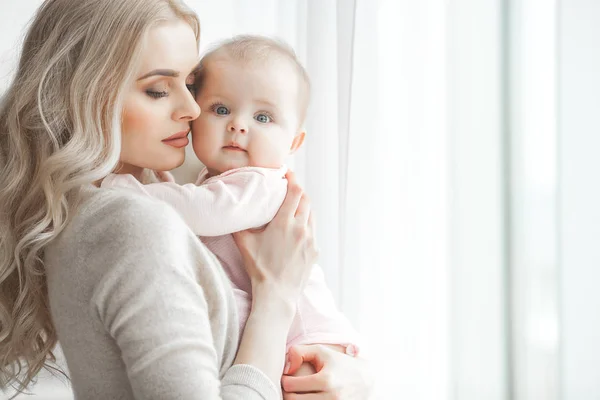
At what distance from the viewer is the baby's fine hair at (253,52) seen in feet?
5.06

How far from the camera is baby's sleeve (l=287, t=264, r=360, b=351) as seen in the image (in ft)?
4.75

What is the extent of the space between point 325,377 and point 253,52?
0.73 meters

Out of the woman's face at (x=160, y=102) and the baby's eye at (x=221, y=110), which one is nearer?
the woman's face at (x=160, y=102)

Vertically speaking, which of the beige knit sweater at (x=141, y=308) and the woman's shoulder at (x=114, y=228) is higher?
the woman's shoulder at (x=114, y=228)

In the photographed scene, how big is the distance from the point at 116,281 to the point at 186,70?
1.62ft

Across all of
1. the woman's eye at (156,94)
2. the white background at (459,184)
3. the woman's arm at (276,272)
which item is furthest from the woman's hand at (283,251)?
the white background at (459,184)

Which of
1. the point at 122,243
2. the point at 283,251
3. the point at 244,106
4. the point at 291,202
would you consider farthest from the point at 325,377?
the point at 244,106

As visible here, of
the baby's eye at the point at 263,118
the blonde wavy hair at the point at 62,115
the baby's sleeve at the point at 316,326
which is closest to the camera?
the blonde wavy hair at the point at 62,115

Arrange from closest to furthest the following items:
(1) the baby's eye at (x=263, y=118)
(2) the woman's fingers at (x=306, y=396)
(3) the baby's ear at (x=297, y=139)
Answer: (2) the woman's fingers at (x=306, y=396) < (1) the baby's eye at (x=263, y=118) < (3) the baby's ear at (x=297, y=139)

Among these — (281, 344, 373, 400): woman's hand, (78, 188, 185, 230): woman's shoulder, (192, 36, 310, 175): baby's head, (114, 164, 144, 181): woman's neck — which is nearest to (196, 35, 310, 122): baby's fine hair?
(192, 36, 310, 175): baby's head

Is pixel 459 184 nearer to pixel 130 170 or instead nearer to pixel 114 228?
pixel 130 170

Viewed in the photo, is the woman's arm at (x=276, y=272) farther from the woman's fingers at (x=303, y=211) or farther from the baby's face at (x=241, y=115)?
the baby's face at (x=241, y=115)

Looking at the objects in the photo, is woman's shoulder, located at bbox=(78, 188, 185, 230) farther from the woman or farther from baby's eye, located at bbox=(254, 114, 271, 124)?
baby's eye, located at bbox=(254, 114, 271, 124)

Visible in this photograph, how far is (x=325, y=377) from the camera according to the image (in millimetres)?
1360
